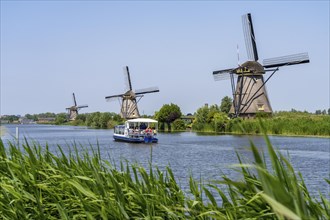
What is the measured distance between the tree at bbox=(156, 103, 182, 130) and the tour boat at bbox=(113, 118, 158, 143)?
2587 cm

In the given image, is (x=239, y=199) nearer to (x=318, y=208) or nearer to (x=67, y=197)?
(x=318, y=208)

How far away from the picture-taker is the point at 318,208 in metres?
3.08

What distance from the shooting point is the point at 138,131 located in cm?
4216

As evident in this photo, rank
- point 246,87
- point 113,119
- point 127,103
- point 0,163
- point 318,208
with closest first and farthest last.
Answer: point 318,208, point 0,163, point 246,87, point 127,103, point 113,119

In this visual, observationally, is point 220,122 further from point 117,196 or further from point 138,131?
point 117,196

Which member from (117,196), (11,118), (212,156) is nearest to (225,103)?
(212,156)

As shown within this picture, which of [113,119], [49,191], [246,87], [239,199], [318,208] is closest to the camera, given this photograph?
[318,208]

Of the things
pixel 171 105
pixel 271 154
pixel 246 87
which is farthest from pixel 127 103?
pixel 271 154

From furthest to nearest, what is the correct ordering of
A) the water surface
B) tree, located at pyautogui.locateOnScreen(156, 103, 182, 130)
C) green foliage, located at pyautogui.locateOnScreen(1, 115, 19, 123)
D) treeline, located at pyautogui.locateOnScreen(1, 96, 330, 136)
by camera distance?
1. green foliage, located at pyautogui.locateOnScreen(1, 115, 19, 123)
2. tree, located at pyautogui.locateOnScreen(156, 103, 182, 130)
3. treeline, located at pyautogui.locateOnScreen(1, 96, 330, 136)
4. the water surface

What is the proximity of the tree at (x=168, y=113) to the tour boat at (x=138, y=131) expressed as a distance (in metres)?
25.9

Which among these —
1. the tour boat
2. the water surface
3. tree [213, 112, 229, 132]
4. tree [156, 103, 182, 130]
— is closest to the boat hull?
the tour boat

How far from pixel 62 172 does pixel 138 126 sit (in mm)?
38005

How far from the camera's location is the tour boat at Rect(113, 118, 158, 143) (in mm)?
40469

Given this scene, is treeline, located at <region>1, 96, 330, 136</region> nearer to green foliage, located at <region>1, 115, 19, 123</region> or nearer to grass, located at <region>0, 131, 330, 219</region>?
grass, located at <region>0, 131, 330, 219</region>
